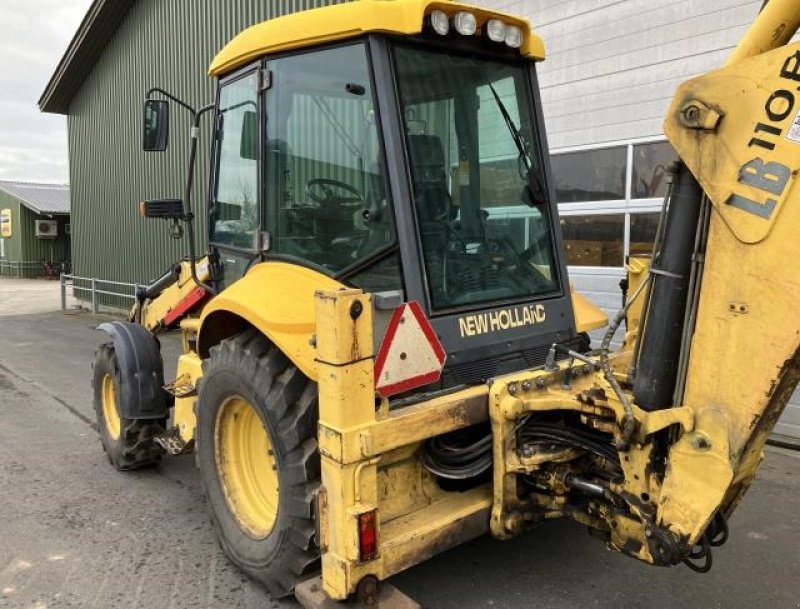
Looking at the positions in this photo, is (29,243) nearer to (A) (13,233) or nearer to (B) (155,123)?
(A) (13,233)

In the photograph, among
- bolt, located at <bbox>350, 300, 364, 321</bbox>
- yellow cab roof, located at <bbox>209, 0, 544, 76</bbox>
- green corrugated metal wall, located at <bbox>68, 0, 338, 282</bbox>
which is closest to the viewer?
bolt, located at <bbox>350, 300, 364, 321</bbox>

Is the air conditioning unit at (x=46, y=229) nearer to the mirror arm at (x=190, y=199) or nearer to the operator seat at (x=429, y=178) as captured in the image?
the mirror arm at (x=190, y=199)

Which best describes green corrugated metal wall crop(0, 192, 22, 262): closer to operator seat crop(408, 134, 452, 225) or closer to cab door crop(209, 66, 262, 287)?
cab door crop(209, 66, 262, 287)

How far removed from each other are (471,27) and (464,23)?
35 millimetres

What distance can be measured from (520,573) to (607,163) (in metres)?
4.23

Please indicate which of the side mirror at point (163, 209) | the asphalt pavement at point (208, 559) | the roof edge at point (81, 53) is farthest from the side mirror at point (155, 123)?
the roof edge at point (81, 53)

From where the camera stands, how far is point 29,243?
30.7 metres

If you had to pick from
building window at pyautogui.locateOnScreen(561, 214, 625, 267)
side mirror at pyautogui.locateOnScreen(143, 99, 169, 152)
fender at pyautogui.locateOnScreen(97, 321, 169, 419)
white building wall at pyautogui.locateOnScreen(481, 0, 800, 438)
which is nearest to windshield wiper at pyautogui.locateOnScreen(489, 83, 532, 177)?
side mirror at pyautogui.locateOnScreen(143, 99, 169, 152)

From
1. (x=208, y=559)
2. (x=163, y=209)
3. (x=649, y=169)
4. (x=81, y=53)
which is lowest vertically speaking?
(x=208, y=559)

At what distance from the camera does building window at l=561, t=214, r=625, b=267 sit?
6.27 metres

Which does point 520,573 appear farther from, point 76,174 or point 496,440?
point 76,174

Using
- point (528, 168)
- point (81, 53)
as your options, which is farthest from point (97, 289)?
point (528, 168)

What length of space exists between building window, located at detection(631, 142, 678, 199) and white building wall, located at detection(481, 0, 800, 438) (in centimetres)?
14

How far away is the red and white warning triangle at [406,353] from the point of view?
2.47m
